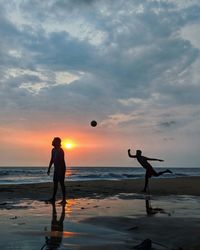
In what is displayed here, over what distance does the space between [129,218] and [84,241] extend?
2902 millimetres

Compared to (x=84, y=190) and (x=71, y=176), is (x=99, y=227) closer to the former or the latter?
(x=84, y=190)

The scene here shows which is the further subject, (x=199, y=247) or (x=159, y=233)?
(x=159, y=233)

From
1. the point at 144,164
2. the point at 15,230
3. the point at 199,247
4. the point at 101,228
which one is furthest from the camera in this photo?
the point at 144,164

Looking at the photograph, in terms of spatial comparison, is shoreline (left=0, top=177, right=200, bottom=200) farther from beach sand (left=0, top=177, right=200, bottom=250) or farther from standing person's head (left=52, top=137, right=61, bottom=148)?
beach sand (left=0, top=177, right=200, bottom=250)

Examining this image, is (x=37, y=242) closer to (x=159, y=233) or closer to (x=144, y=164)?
(x=159, y=233)

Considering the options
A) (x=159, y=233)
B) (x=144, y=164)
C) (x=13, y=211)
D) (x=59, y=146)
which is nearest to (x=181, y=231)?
(x=159, y=233)

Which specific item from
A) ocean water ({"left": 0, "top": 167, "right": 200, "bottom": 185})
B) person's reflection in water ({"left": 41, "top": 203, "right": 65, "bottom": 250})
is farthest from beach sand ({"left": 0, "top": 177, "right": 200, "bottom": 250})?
ocean water ({"left": 0, "top": 167, "right": 200, "bottom": 185})

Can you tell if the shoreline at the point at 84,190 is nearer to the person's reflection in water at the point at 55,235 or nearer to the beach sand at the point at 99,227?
the beach sand at the point at 99,227

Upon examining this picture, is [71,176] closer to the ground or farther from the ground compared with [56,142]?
farther from the ground

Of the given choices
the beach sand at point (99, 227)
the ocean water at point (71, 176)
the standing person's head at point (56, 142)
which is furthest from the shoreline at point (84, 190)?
the ocean water at point (71, 176)

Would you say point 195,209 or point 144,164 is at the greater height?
point 144,164

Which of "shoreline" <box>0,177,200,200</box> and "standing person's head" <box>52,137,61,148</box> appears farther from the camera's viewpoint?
"shoreline" <box>0,177,200,200</box>

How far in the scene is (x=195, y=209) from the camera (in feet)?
34.7

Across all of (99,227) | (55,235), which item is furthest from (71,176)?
(55,235)
